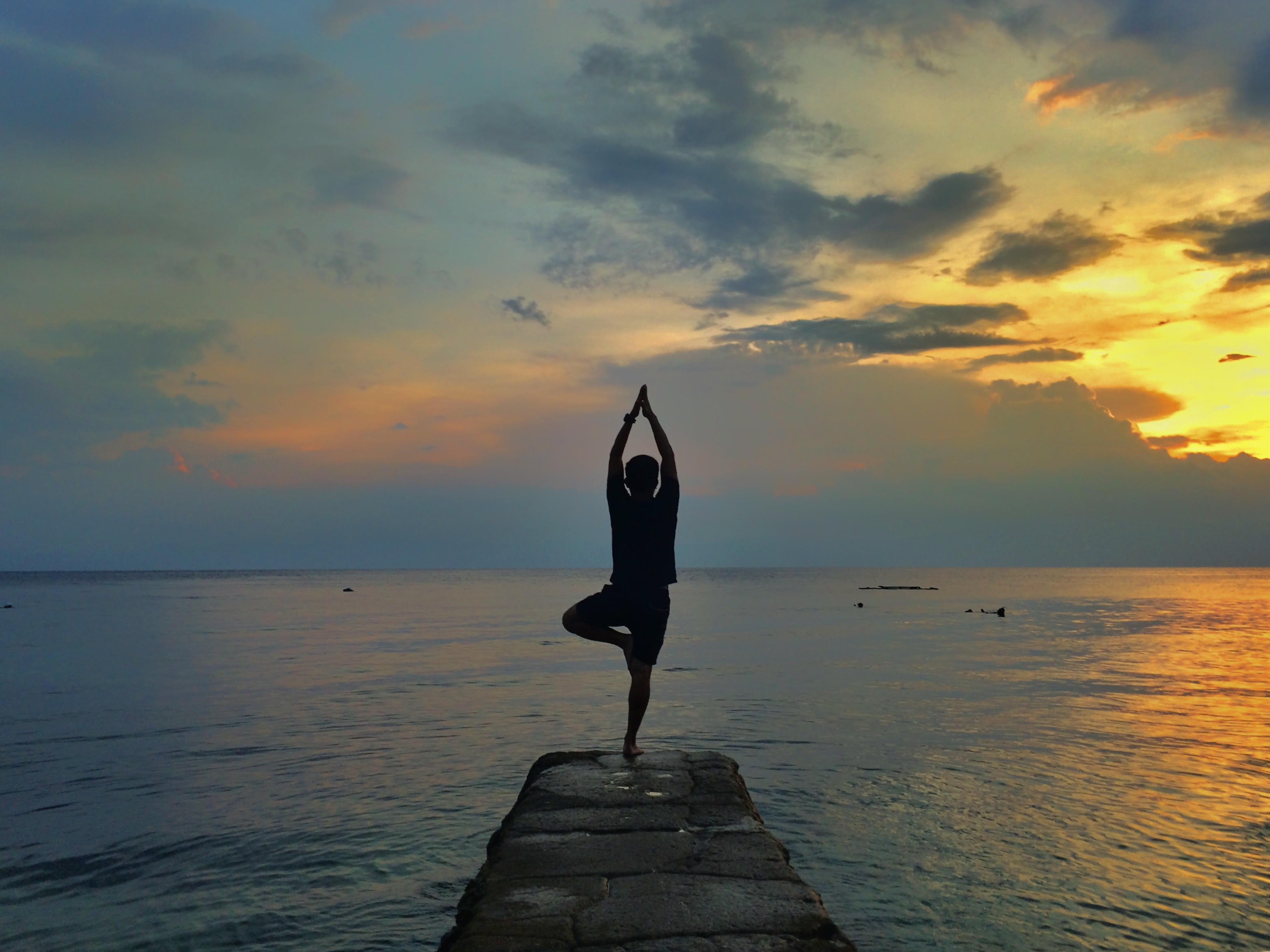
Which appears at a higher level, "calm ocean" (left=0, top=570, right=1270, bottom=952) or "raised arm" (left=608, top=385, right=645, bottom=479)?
"raised arm" (left=608, top=385, right=645, bottom=479)

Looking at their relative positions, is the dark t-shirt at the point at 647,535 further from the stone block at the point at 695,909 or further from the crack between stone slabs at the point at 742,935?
the crack between stone slabs at the point at 742,935

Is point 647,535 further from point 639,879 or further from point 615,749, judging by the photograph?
point 615,749

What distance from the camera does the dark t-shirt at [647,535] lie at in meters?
8.81

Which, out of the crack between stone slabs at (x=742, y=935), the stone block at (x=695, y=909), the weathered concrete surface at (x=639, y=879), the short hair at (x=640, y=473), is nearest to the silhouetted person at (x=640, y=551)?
the short hair at (x=640, y=473)

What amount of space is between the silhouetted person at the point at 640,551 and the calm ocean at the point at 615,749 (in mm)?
3157

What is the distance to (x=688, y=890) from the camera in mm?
5699

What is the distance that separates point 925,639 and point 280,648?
98.6 feet

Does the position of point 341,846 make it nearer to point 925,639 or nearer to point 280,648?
point 280,648

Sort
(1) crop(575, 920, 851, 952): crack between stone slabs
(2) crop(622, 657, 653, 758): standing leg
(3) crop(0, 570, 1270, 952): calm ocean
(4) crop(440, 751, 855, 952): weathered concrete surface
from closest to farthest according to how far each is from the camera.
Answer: (1) crop(575, 920, 851, 952): crack between stone slabs < (4) crop(440, 751, 855, 952): weathered concrete surface < (3) crop(0, 570, 1270, 952): calm ocean < (2) crop(622, 657, 653, 758): standing leg

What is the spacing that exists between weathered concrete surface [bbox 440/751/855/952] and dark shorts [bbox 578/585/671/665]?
1.30 meters

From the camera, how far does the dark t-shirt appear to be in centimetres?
881

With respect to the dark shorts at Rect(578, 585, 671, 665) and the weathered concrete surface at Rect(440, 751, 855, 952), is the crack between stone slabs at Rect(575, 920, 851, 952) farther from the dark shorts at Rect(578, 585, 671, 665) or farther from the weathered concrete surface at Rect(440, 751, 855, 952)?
the dark shorts at Rect(578, 585, 671, 665)

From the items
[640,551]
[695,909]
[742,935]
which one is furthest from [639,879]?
[640,551]

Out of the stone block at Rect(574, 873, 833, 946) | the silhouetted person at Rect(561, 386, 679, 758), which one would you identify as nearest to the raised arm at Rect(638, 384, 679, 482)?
the silhouetted person at Rect(561, 386, 679, 758)
